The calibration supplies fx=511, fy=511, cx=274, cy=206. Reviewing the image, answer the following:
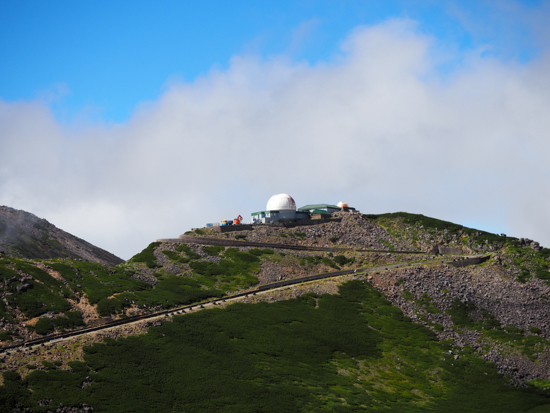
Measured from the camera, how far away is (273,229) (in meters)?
114

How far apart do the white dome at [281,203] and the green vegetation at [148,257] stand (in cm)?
3264

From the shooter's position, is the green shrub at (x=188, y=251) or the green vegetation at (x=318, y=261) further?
the green vegetation at (x=318, y=261)

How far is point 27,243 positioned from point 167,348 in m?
98.2

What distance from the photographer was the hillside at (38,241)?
140m

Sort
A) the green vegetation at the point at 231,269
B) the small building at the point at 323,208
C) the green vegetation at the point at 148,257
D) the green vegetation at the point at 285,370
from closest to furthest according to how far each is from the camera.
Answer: the green vegetation at the point at 285,370
the green vegetation at the point at 231,269
the green vegetation at the point at 148,257
the small building at the point at 323,208

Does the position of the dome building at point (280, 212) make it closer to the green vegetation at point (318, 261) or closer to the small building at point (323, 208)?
the small building at point (323, 208)

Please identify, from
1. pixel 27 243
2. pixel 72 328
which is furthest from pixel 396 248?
pixel 27 243

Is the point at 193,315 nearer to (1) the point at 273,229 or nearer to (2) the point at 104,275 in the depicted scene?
(2) the point at 104,275

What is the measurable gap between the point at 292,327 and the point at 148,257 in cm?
3664

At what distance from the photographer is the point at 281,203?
124188mm

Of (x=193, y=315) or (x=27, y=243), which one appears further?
(x=27, y=243)

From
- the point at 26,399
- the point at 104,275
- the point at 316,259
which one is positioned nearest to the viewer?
the point at 26,399

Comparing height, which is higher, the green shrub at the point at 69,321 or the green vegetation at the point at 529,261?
the green vegetation at the point at 529,261

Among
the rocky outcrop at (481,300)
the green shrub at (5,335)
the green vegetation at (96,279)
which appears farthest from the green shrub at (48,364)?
the rocky outcrop at (481,300)
